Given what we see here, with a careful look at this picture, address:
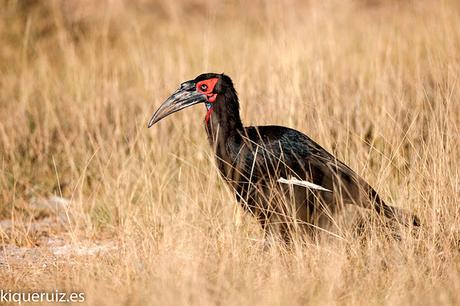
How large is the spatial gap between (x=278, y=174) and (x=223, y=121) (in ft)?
1.67

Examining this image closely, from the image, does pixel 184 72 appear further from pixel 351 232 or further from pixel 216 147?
pixel 351 232

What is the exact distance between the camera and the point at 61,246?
5.95 metres

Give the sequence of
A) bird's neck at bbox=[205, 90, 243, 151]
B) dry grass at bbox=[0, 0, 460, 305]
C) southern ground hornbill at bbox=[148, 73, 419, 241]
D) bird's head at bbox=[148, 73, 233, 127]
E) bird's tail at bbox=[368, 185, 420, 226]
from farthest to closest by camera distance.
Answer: bird's head at bbox=[148, 73, 233, 127] → bird's neck at bbox=[205, 90, 243, 151] → southern ground hornbill at bbox=[148, 73, 419, 241] → bird's tail at bbox=[368, 185, 420, 226] → dry grass at bbox=[0, 0, 460, 305]

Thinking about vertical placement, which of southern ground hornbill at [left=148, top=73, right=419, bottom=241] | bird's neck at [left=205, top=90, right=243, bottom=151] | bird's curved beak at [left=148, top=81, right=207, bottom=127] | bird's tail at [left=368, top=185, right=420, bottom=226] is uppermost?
bird's curved beak at [left=148, top=81, right=207, bottom=127]

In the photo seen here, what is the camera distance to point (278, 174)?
5.30 meters

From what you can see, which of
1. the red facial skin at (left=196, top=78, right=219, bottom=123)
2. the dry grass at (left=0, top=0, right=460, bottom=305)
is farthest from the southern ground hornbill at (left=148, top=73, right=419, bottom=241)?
the dry grass at (left=0, top=0, right=460, bottom=305)

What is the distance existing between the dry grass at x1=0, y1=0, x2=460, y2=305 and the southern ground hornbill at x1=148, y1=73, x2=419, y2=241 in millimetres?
191

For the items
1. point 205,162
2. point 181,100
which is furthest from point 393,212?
point 205,162

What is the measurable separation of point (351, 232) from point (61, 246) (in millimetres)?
2051

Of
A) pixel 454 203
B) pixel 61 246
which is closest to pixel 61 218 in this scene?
pixel 61 246

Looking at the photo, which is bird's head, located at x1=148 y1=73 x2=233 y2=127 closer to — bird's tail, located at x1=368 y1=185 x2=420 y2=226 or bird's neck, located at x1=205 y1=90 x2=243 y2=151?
bird's neck, located at x1=205 y1=90 x2=243 y2=151

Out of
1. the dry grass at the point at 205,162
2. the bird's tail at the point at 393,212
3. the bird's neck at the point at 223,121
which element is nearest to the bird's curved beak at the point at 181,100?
the bird's neck at the point at 223,121

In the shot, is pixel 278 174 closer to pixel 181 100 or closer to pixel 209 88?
pixel 209 88

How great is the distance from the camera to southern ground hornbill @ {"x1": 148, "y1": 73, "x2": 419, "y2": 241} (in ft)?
16.9
